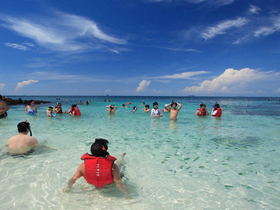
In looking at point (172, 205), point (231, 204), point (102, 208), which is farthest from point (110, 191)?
point (231, 204)

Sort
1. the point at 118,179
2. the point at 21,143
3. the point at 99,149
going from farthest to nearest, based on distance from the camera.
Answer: the point at 21,143, the point at 118,179, the point at 99,149

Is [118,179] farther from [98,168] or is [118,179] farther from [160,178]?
[160,178]

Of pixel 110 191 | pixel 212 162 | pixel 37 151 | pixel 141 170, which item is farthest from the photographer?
pixel 37 151

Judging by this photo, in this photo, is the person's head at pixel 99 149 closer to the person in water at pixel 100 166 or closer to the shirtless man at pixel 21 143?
the person in water at pixel 100 166

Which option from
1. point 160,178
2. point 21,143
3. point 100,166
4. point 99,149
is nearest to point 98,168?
point 100,166

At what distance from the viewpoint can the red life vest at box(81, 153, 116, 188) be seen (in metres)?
3.17

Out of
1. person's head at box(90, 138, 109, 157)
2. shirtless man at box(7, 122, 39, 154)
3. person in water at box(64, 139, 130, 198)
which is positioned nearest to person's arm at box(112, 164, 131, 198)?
person in water at box(64, 139, 130, 198)

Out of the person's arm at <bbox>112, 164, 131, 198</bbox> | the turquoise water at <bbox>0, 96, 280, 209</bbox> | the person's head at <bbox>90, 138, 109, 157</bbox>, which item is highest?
the person's head at <bbox>90, 138, 109, 157</bbox>

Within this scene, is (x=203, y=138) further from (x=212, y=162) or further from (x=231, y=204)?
(x=231, y=204)

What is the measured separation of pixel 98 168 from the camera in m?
3.20

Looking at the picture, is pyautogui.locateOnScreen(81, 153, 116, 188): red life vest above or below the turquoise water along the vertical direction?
above

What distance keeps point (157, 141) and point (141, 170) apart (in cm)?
289

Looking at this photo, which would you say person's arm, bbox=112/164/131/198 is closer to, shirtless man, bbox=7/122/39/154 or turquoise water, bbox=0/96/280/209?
turquoise water, bbox=0/96/280/209

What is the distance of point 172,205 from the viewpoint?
327 cm
